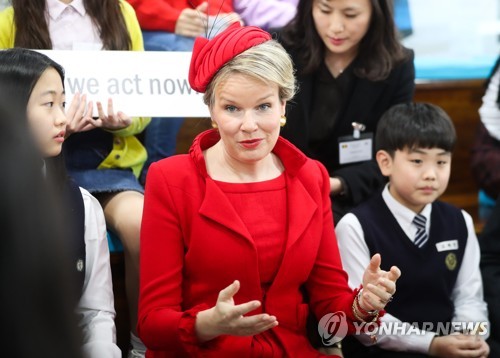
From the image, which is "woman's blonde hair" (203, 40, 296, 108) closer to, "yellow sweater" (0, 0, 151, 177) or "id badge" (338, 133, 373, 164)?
"yellow sweater" (0, 0, 151, 177)

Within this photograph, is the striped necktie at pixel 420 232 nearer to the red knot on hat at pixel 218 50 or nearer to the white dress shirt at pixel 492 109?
the red knot on hat at pixel 218 50

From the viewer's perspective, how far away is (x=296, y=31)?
117 inches

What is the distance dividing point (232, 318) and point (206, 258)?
30 centimetres

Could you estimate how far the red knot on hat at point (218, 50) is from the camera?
6.53 ft

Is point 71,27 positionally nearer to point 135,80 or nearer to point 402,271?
point 135,80

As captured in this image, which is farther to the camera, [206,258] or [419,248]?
[419,248]

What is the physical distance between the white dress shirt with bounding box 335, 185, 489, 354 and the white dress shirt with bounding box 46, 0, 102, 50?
39.8 inches

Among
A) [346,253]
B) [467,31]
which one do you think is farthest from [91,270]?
[467,31]

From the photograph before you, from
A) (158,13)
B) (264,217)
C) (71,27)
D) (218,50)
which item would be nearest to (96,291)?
(264,217)

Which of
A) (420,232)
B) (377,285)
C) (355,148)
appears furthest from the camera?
(355,148)

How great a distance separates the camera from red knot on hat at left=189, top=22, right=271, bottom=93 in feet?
6.53

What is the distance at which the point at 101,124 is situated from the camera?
248cm

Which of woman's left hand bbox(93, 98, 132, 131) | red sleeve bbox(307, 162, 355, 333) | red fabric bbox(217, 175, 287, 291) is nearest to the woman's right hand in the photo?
red fabric bbox(217, 175, 287, 291)

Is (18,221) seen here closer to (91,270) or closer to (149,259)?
(149,259)
